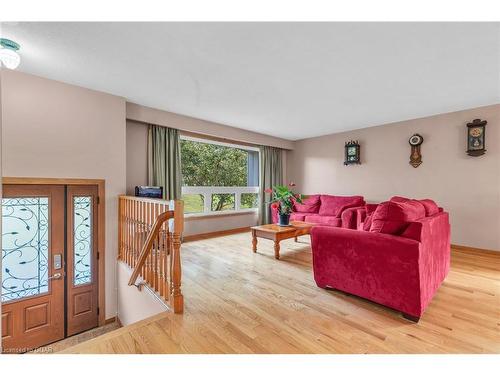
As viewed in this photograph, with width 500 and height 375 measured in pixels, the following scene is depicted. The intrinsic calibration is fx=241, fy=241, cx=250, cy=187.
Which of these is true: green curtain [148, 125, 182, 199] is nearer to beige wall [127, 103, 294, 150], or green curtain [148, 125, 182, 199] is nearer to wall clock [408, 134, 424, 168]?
beige wall [127, 103, 294, 150]

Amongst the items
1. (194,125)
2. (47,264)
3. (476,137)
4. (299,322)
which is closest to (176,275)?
(299,322)

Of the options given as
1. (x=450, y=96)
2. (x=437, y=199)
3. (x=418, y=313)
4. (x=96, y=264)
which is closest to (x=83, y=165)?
(x=96, y=264)

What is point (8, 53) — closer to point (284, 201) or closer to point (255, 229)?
point (255, 229)

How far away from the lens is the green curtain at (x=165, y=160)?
4254mm

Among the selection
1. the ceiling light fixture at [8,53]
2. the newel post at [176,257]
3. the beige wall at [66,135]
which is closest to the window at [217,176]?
the beige wall at [66,135]

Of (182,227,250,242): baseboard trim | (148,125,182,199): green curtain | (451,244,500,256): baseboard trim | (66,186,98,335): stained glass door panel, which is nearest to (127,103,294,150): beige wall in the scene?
(148,125,182,199): green curtain

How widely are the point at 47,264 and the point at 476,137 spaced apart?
653 cm

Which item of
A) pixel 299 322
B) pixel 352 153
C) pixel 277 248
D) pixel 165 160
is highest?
pixel 352 153

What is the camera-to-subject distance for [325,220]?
16.4ft

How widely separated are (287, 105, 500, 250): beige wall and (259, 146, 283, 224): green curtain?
4.59ft

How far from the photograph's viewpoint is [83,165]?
10.2ft

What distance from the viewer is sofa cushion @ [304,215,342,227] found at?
15.9 ft

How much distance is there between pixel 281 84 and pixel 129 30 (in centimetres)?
179
